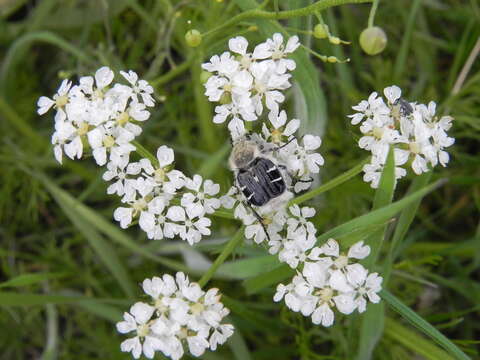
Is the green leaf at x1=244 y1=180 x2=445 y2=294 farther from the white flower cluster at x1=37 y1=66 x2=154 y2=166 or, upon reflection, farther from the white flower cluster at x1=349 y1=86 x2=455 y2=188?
the white flower cluster at x1=37 y1=66 x2=154 y2=166

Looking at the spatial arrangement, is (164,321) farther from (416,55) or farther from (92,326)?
(416,55)

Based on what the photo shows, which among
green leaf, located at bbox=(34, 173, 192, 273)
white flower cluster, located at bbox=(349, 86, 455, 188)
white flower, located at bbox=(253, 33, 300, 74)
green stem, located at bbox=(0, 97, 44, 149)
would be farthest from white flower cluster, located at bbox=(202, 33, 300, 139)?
green stem, located at bbox=(0, 97, 44, 149)

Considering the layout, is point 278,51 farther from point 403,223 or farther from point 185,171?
point 185,171

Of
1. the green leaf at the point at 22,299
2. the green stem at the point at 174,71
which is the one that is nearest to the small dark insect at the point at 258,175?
the green stem at the point at 174,71

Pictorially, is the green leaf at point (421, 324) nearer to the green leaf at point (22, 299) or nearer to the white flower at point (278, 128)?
the white flower at point (278, 128)

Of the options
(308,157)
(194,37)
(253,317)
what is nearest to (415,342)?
(253,317)
